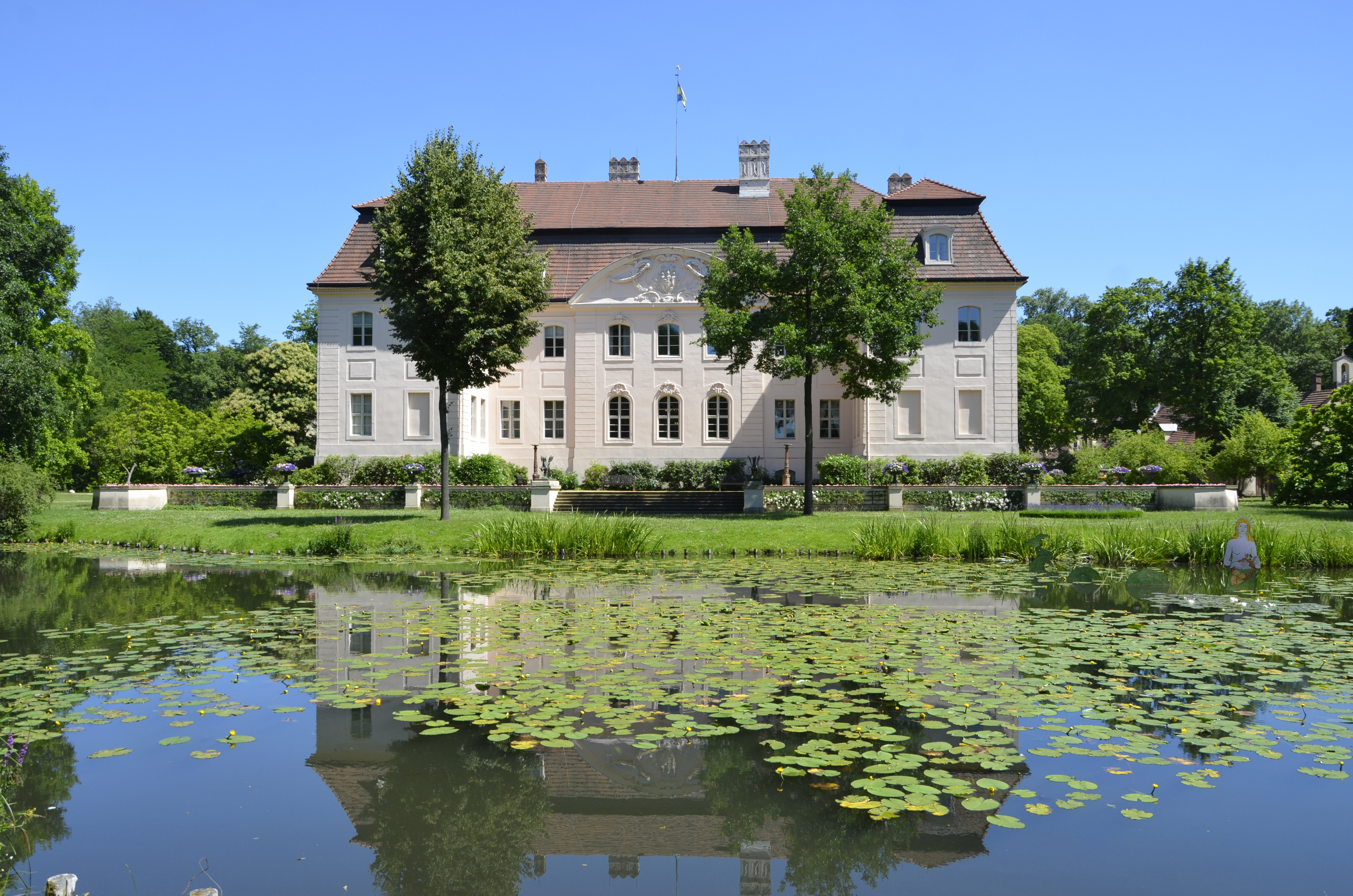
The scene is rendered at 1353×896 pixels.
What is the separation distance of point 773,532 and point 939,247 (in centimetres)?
1730

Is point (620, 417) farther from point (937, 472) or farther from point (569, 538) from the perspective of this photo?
point (569, 538)

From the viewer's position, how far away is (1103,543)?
16.2 m

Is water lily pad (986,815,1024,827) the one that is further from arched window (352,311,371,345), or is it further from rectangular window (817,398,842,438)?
arched window (352,311,371,345)

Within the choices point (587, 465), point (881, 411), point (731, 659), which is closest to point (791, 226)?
point (881, 411)

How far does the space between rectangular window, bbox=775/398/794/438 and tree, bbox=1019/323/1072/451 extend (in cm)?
2000

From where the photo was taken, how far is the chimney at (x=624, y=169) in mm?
38031

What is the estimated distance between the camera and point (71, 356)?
33125mm

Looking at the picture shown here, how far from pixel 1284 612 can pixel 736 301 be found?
1526cm

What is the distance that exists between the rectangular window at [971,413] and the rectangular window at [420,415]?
18.5 metres

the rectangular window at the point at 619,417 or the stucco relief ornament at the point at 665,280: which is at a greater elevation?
the stucco relief ornament at the point at 665,280

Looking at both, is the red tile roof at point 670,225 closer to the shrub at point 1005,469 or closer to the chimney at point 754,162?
the chimney at point 754,162

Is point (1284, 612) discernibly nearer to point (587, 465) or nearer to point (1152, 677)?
point (1152, 677)

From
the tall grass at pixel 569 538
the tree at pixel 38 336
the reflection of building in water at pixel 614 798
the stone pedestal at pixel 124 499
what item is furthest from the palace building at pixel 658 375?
the reflection of building in water at pixel 614 798

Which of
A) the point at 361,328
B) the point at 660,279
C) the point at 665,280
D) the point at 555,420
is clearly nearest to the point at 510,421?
the point at 555,420
